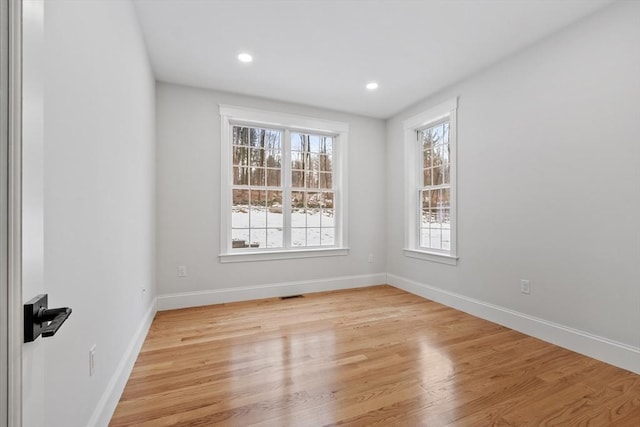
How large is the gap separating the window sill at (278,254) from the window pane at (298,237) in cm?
14

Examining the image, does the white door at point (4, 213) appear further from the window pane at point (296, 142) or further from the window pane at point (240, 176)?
the window pane at point (296, 142)

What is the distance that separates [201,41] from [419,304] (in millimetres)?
3686

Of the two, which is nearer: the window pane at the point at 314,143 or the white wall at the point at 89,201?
the white wall at the point at 89,201

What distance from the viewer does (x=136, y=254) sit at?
7.69 feet

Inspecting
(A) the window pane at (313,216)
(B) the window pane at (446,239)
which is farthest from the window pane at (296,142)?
(B) the window pane at (446,239)

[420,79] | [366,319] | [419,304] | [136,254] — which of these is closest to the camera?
[136,254]

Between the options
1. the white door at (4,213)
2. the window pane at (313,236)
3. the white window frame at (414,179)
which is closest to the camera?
the white door at (4,213)

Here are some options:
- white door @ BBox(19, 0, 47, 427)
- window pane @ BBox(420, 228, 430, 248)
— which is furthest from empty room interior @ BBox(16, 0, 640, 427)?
window pane @ BBox(420, 228, 430, 248)

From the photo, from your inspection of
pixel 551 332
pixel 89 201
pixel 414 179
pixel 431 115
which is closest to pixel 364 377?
pixel 551 332

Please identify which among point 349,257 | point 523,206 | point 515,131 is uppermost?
point 515,131

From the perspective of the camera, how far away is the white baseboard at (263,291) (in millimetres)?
3490

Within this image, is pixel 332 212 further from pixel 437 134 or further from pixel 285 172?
pixel 437 134

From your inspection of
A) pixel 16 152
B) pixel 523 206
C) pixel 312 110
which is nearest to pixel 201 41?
pixel 312 110

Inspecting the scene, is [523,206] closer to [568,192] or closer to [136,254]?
[568,192]
